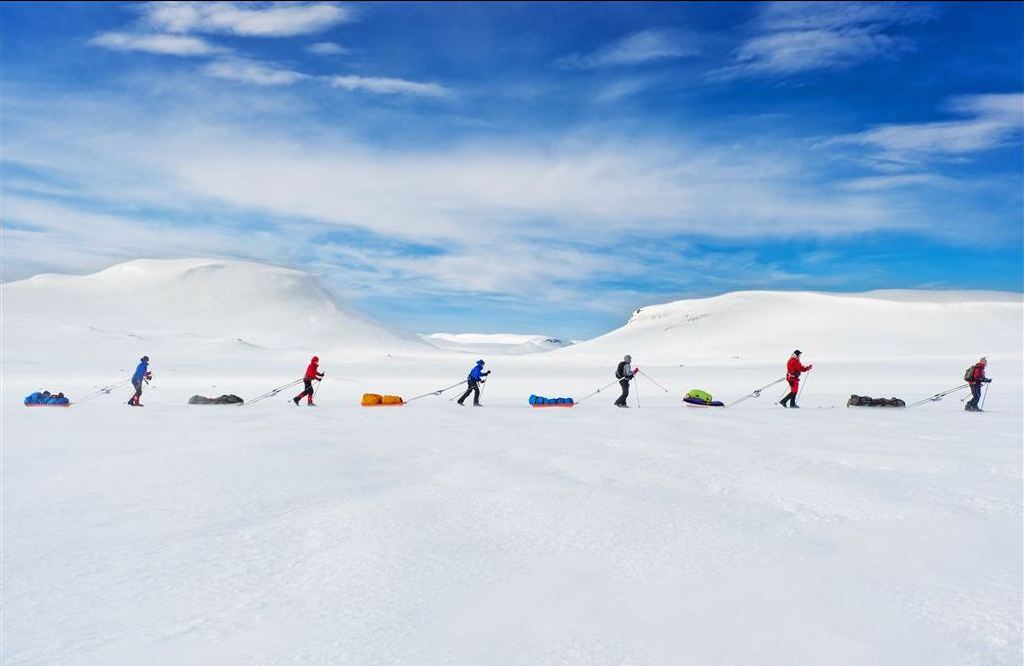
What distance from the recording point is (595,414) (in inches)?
673

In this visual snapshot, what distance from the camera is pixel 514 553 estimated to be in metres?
5.66

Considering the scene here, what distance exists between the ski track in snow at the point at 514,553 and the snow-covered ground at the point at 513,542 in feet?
0.08

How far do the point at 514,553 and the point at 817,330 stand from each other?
8528cm

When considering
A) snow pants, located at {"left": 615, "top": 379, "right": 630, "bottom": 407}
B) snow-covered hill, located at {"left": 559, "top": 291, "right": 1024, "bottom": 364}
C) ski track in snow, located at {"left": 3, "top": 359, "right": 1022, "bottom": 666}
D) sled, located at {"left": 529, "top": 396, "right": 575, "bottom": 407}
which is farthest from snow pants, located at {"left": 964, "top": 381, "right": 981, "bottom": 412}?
snow-covered hill, located at {"left": 559, "top": 291, "right": 1024, "bottom": 364}

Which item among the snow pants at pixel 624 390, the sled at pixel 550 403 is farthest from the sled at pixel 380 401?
the snow pants at pixel 624 390

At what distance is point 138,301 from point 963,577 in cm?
13333

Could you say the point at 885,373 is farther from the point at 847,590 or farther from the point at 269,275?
the point at 269,275

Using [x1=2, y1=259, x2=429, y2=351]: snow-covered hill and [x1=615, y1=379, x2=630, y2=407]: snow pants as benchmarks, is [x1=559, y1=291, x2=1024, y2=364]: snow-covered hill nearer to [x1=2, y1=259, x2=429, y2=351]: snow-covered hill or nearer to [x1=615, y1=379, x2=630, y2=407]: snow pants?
[x1=615, y1=379, x2=630, y2=407]: snow pants

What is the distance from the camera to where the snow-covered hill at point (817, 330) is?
69.1 metres

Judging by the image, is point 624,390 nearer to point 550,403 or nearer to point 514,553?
point 550,403

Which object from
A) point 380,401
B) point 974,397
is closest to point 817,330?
point 974,397

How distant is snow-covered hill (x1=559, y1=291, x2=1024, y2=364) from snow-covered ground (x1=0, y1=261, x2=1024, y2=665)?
51.1 m

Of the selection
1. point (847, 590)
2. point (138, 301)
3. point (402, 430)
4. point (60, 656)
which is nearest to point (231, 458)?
point (402, 430)

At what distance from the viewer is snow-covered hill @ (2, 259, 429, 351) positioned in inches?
4227
